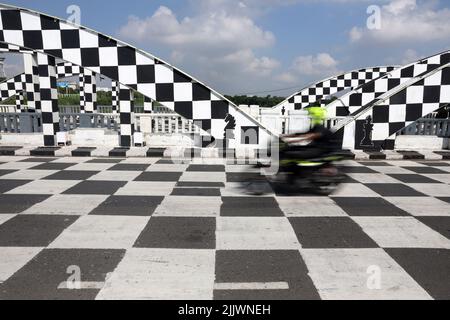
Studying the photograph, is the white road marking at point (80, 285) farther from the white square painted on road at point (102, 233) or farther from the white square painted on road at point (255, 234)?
the white square painted on road at point (255, 234)

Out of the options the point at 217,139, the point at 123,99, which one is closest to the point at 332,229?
the point at 217,139

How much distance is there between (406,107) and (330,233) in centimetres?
528

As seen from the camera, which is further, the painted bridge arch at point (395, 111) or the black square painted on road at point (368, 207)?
the painted bridge arch at point (395, 111)

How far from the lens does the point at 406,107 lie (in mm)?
7156

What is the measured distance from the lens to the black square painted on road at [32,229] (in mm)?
2754

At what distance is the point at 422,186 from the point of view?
15.4ft

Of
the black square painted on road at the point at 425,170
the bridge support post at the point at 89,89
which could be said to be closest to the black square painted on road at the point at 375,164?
the black square painted on road at the point at 425,170

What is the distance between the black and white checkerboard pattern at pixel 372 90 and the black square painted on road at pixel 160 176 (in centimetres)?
628

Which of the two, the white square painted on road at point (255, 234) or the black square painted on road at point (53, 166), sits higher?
the black square painted on road at point (53, 166)

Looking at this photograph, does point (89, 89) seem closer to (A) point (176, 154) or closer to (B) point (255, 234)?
(A) point (176, 154)

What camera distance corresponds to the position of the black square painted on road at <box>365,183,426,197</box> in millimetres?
4281

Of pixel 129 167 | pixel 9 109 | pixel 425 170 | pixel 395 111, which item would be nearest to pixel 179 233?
pixel 129 167

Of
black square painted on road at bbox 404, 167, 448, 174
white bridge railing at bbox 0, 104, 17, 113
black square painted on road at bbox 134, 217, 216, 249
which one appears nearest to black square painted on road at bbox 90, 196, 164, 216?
black square painted on road at bbox 134, 217, 216, 249

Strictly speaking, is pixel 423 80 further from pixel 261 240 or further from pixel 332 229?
pixel 261 240
